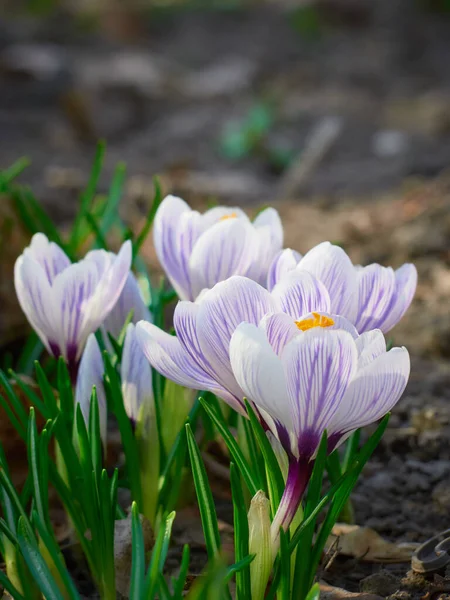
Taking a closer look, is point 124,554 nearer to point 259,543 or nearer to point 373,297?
point 259,543

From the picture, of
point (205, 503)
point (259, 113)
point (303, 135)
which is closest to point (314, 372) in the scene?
point (205, 503)

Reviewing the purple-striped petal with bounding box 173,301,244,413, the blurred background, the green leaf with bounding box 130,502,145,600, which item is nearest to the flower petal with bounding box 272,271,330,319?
the purple-striped petal with bounding box 173,301,244,413

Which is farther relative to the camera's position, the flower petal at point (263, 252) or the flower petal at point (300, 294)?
the flower petal at point (263, 252)

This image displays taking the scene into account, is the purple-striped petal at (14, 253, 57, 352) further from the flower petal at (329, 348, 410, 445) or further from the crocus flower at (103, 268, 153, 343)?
the flower petal at (329, 348, 410, 445)

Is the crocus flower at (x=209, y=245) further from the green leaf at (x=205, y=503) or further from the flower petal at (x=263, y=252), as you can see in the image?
the green leaf at (x=205, y=503)

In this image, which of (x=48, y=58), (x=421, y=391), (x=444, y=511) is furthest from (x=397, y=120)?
(x=444, y=511)

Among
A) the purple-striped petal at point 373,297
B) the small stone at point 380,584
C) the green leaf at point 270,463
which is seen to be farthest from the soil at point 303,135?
the purple-striped petal at point 373,297

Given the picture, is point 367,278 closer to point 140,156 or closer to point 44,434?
point 44,434
